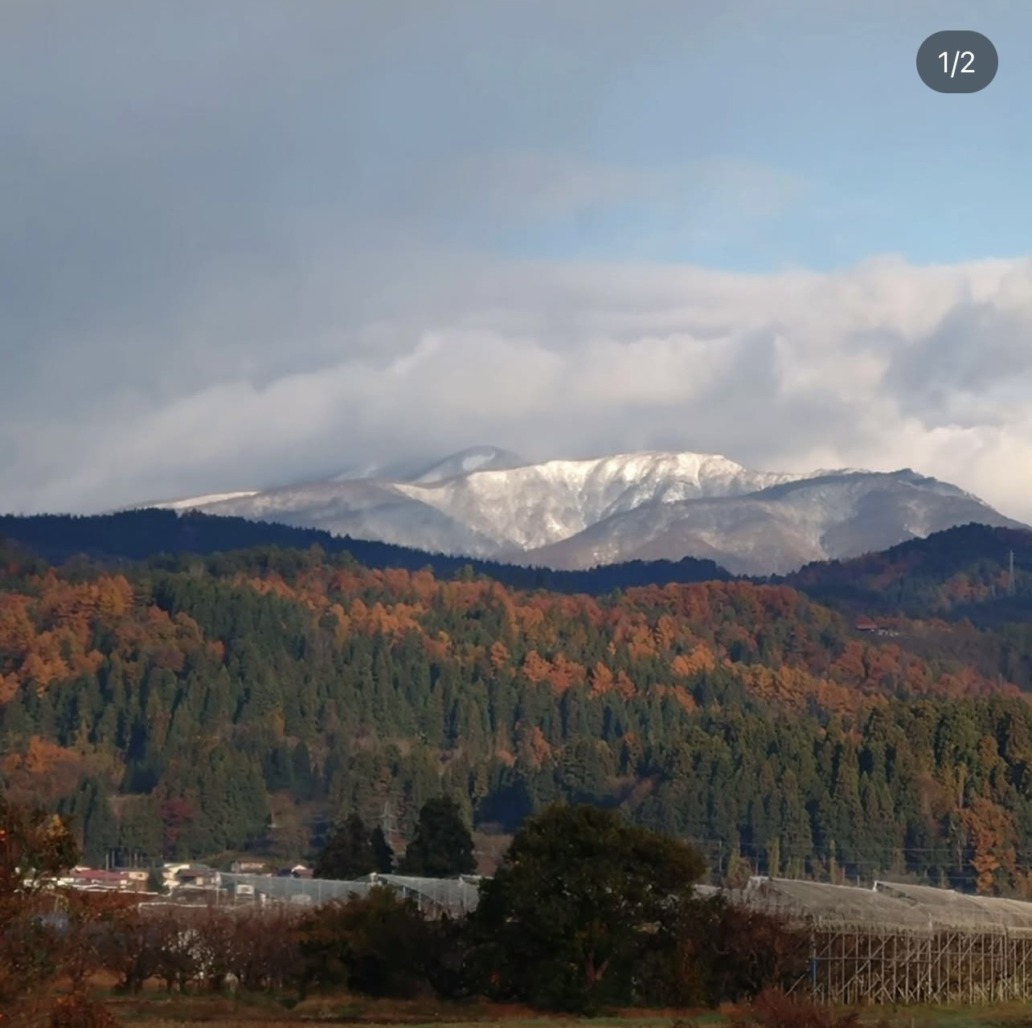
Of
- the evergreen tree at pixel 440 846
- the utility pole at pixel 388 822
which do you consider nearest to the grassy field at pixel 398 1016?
the evergreen tree at pixel 440 846

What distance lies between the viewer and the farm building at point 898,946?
5266cm

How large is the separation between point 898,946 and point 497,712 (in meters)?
99.5

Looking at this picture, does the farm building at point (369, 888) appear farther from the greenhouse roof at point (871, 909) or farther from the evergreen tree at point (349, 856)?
the greenhouse roof at point (871, 909)

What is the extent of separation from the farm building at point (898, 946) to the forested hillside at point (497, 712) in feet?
161

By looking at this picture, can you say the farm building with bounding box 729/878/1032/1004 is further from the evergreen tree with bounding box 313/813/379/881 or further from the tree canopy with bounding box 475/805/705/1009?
the evergreen tree with bounding box 313/813/379/881

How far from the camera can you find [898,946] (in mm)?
54531

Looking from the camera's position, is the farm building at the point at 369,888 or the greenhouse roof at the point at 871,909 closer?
the greenhouse roof at the point at 871,909

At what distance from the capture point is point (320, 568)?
609 ft

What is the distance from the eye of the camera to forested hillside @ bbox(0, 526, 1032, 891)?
4429 inches

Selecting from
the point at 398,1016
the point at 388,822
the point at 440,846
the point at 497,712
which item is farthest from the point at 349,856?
the point at 497,712

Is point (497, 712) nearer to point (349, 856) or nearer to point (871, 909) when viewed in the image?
point (349, 856)

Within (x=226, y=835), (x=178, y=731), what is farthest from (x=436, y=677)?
(x=226, y=835)

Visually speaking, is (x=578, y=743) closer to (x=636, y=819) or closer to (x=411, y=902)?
(x=636, y=819)

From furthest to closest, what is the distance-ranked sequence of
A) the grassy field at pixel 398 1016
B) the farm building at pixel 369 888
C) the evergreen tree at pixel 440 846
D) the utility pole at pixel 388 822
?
the utility pole at pixel 388 822 → the evergreen tree at pixel 440 846 → the farm building at pixel 369 888 → the grassy field at pixel 398 1016
